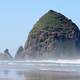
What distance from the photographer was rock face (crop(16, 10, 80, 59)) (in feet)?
322

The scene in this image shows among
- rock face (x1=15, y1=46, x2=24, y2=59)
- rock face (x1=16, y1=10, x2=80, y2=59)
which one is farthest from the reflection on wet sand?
rock face (x1=15, y1=46, x2=24, y2=59)

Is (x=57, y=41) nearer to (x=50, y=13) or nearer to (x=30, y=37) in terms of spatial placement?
(x=30, y=37)

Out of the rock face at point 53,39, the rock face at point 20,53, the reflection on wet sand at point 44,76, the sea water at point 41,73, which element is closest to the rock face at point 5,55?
the rock face at point 20,53

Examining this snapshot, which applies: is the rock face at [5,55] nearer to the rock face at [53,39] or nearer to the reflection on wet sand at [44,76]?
the rock face at [53,39]

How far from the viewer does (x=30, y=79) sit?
29484mm

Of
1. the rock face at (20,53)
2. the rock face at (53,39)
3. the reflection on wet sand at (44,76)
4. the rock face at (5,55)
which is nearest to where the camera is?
the reflection on wet sand at (44,76)

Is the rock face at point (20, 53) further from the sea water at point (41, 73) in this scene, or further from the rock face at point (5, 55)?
the sea water at point (41, 73)

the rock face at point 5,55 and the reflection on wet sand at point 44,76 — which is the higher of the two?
the rock face at point 5,55

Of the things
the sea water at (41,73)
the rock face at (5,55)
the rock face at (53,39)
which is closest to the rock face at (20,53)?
the rock face at (53,39)

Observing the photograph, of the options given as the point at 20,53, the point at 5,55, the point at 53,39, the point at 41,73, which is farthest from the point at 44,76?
the point at 5,55

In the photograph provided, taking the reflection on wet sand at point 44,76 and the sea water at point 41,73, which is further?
the sea water at point 41,73

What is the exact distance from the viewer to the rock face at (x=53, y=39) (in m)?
98.1

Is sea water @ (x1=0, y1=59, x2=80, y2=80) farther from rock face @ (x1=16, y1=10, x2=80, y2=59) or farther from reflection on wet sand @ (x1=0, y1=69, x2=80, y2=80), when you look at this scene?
rock face @ (x1=16, y1=10, x2=80, y2=59)

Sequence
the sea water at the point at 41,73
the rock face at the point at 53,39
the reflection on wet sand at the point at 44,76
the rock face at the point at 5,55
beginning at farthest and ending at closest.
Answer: the rock face at the point at 5,55 → the rock face at the point at 53,39 → the sea water at the point at 41,73 → the reflection on wet sand at the point at 44,76
